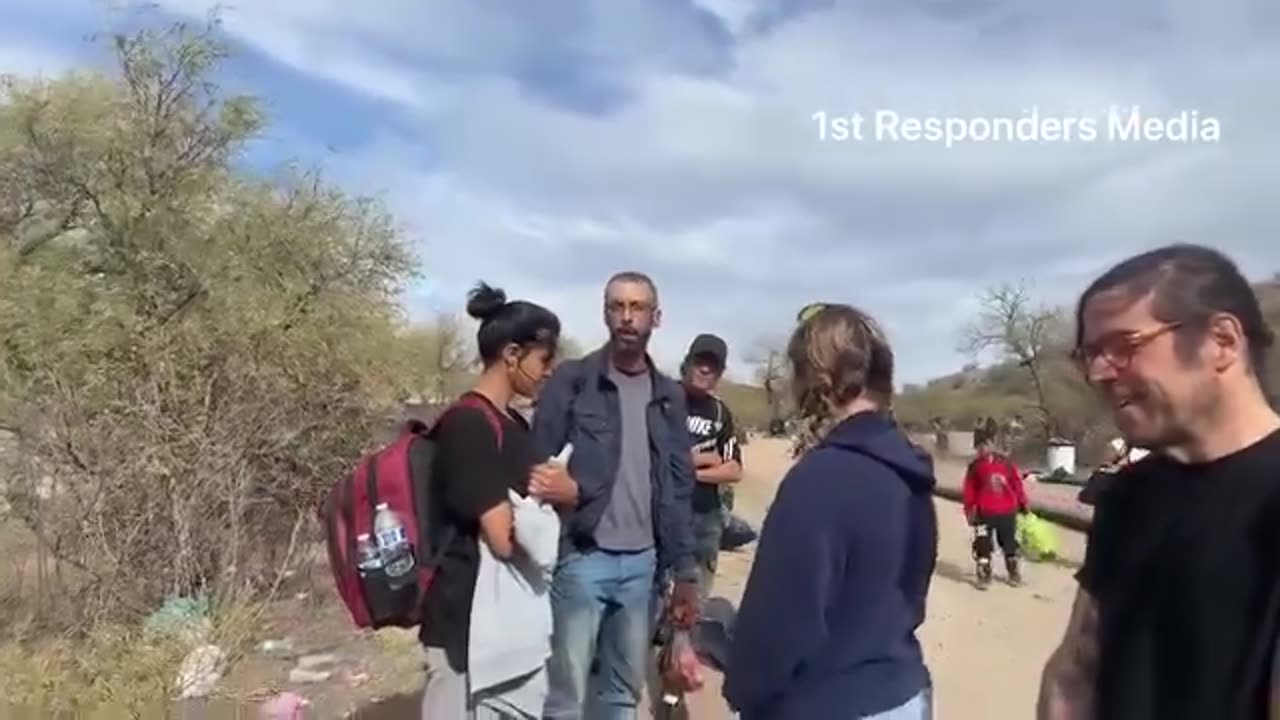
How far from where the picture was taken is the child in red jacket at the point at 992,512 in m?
11.3

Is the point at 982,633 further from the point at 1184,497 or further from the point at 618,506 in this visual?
the point at 1184,497

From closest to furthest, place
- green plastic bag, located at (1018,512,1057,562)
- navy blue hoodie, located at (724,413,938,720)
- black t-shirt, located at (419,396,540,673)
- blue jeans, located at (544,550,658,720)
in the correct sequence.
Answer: navy blue hoodie, located at (724,413,938,720), black t-shirt, located at (419,396,540,673), blue jeans, located at (544,550,658,720), green plastic bag, located at (1018,512,1057,562)

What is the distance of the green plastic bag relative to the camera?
12.8 meters

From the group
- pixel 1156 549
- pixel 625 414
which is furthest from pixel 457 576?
pixel 1156 549

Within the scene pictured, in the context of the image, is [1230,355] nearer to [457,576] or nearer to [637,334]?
[457,576]

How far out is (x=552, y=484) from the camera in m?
3.50

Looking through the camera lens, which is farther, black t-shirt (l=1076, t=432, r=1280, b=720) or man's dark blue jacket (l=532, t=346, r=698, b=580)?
man's dark blue jacket (l=532, t=346, r=698, b=580)

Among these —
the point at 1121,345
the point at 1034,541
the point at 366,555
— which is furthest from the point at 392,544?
the point at 1034,541

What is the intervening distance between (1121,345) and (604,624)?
2.53 m

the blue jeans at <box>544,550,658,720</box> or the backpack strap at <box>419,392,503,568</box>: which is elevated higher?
the backpack strap at <box>419,392,503,568</box>

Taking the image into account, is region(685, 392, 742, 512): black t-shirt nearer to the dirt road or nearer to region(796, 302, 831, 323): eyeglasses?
the dirt road

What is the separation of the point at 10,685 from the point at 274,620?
2033 millimetres

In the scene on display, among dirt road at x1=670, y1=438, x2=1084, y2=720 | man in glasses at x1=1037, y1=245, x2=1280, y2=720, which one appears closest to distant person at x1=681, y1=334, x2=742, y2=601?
dirt road at x1=670, y1=438, x2=1084, y2=720

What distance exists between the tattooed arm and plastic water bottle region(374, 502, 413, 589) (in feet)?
5.27
